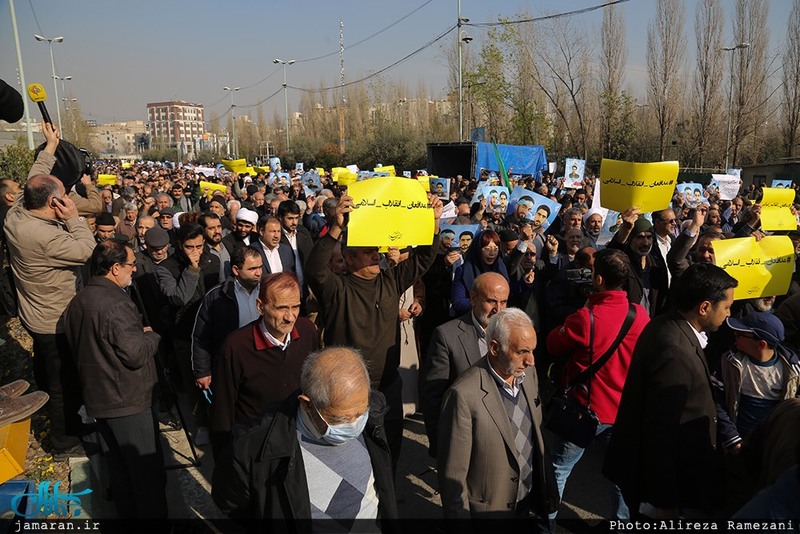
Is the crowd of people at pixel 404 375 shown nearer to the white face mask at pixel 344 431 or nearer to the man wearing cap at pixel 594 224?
the white face mask at pixel 344 431

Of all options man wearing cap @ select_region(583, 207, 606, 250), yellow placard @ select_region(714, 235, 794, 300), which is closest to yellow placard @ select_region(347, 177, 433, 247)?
yellow placard @ select_region(714, 235, 794, 300)

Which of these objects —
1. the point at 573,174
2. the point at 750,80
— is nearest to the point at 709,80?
the point at 750,80

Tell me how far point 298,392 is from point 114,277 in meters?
1.73

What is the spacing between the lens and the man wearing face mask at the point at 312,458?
2.24 metres

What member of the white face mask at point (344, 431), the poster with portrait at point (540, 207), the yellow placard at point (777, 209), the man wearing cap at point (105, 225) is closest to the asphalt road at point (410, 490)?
the white face mask at point (344, 431)

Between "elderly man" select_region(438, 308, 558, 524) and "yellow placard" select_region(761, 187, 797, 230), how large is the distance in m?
5.21

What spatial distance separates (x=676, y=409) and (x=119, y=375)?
3.09 m

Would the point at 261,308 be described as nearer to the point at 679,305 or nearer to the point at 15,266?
the point at 679,305

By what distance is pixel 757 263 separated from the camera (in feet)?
14.1

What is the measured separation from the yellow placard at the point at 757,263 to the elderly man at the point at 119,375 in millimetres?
3979

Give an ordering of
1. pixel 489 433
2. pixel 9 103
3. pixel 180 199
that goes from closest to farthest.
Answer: pixel 9 103
pixel 489 433
pixel 180 199

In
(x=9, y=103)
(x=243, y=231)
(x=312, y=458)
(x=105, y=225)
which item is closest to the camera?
(x=9, y=103)

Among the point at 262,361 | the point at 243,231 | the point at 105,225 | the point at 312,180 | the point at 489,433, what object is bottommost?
the point at 489,433

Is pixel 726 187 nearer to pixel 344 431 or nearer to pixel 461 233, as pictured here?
pixel 461 233
